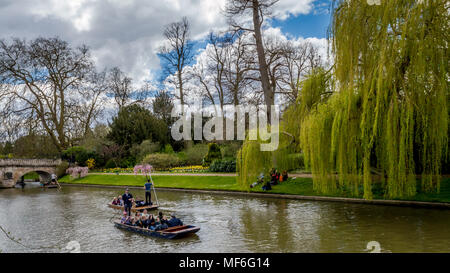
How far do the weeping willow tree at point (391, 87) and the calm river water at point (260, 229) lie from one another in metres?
1.59

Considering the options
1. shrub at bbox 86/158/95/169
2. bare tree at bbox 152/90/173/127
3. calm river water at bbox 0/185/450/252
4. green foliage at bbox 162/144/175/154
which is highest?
bare tree at bbox 152/90/173/127

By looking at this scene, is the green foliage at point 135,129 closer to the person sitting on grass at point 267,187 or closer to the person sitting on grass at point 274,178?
the person sitting on grass at point 274,178

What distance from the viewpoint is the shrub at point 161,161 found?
39000 mm

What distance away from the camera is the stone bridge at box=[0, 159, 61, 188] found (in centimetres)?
3925

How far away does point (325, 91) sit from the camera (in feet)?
55.5

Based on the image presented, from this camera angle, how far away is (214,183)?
2662 cm

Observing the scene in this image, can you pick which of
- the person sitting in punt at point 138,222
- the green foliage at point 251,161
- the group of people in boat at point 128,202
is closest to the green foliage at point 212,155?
the group of people in boat at point 128,202

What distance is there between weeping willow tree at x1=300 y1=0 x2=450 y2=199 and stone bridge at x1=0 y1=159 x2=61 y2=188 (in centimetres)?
3779

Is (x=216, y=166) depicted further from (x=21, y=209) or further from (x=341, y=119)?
(x=341, y=119)

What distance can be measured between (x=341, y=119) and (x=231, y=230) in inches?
227

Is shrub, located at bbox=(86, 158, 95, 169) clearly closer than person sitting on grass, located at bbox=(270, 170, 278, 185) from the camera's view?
No

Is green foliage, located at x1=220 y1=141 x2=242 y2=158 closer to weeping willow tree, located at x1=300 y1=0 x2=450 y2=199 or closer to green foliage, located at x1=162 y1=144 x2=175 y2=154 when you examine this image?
green foliage, located at x1=162 y1=144 x2=175 y2=154

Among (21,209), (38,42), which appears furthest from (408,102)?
(38,42)

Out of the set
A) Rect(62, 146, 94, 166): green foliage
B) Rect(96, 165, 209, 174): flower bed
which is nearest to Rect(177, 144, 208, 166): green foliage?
Rect(96, 165, 209, 174): flower bed
